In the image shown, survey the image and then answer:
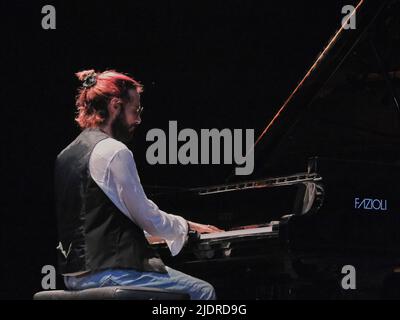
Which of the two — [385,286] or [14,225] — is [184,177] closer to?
[14,225]

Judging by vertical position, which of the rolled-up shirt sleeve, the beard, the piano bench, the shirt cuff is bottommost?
the piano bench

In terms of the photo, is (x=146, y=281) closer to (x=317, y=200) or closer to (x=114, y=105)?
(x=114, y=105)

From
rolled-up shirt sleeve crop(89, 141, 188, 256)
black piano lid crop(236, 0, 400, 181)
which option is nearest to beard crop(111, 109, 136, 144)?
rolled-up shirt sleeve crop(89, 141, 188, 256)

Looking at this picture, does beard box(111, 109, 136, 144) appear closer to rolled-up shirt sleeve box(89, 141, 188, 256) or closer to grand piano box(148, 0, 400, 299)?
rolled-up shirt sleeve box(89, 141, 188, 256)

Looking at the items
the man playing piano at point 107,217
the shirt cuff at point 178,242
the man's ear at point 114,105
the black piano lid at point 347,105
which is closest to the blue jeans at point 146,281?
the man playing piano at point 107,217

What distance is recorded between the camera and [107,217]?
3.40 meters

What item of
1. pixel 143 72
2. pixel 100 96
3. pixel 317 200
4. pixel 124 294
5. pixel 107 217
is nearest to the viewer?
pixel 124 294

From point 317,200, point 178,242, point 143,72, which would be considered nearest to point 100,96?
point 178,242

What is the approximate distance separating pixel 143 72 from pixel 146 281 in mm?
2433

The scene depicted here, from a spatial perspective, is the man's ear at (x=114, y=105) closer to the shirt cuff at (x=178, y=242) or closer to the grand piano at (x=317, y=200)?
the shirt cuff at (x=178, y=242)

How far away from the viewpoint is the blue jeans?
3.39 metres

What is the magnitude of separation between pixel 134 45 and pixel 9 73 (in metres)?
0.81
